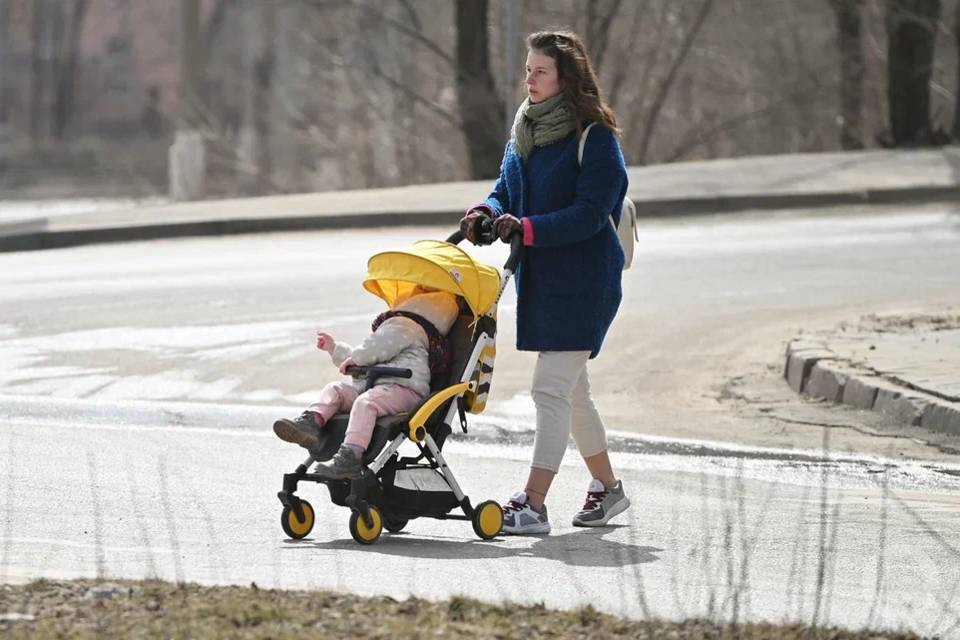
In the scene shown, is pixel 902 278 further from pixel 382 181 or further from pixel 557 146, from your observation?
pixel 382 181

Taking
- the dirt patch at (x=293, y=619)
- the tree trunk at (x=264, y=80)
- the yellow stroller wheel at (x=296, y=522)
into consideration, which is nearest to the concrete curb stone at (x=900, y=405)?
the yellow stroller wheel at (x=296, y=522)

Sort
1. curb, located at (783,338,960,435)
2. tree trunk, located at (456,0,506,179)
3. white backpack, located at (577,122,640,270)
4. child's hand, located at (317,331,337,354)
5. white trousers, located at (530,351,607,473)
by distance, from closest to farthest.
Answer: child's hand, located at (317,331,337,354) → white trousers, located at (530,351,607,473) → white backpack, located at (577,122,640,270) → curb, located at (783,338,960,435) → tree trunk, located at (456,0,506,179)

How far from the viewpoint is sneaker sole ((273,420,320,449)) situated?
692cm

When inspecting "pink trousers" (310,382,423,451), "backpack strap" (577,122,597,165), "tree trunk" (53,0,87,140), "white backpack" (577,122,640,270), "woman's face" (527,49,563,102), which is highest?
"tree trunk" (53,0,87,140)

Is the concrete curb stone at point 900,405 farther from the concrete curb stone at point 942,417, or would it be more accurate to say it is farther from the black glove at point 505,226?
the black glove at point 505,226

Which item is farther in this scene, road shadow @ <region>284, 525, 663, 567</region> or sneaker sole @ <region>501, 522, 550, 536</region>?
sneaker sole @ <region>501, 522, 550, 536</region>

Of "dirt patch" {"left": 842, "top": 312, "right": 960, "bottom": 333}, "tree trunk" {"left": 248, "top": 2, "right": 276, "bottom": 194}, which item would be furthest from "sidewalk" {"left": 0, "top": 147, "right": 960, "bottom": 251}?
"tree trunk" {"left": 248, "top": 2, "right": 276, "bottom": 194}

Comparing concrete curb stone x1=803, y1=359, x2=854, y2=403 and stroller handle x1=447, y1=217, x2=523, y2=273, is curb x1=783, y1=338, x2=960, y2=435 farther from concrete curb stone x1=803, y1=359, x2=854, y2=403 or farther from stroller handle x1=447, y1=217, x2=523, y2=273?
stroller handle x1=447, y1=217, x2=523, y2=273

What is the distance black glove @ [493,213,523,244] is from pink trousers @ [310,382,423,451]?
0.65 meters

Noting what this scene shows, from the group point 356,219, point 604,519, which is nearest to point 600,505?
point 604,519

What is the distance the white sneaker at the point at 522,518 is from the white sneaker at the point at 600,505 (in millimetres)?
229

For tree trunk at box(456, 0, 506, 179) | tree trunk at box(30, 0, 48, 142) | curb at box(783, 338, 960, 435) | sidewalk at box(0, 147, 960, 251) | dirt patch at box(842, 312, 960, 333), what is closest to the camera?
curb at box(783, 338, 960, 435)

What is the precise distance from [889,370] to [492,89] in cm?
1895

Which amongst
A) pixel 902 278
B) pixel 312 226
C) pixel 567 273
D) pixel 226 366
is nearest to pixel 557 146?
pixel 567 273
